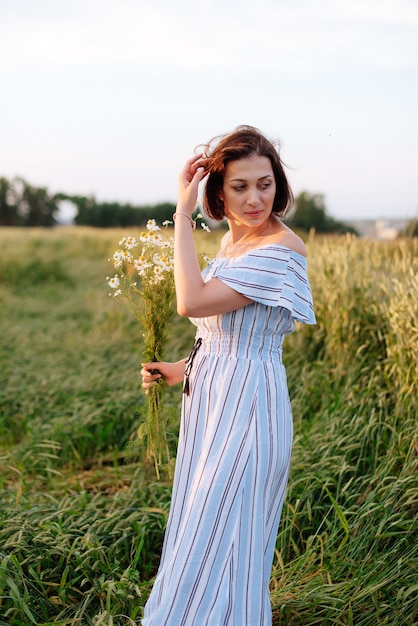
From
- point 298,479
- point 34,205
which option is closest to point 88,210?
point 34,205

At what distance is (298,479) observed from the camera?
3.26m

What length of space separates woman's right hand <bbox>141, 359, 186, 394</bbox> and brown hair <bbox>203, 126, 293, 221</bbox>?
0.54m

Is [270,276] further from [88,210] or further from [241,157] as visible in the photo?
[88,210]

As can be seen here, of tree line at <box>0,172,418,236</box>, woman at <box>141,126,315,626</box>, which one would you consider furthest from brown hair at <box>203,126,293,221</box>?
tree line at <box>0,172,418,236</box>

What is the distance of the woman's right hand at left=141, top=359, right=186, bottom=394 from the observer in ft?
7.67

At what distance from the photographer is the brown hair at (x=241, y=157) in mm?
1997

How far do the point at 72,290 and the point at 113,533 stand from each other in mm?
9862

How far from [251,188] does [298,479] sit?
1.69 metres

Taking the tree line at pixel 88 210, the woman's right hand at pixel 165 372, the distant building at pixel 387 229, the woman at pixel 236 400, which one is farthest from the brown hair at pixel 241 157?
the tree line at pixel 88 210

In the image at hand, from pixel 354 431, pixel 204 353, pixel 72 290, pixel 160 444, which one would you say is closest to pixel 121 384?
pixel 354 431

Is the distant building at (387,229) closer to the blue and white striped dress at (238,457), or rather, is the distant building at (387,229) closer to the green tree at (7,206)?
the blue and white striped dress at (238,457)

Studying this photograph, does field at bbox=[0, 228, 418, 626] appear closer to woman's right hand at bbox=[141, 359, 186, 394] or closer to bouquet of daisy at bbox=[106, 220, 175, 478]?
bouquet of daisy at bbox=[106, 220, 175, 478]

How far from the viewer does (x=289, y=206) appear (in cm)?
213

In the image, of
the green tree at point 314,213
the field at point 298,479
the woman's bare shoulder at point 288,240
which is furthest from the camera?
the green tree at point 314,213
